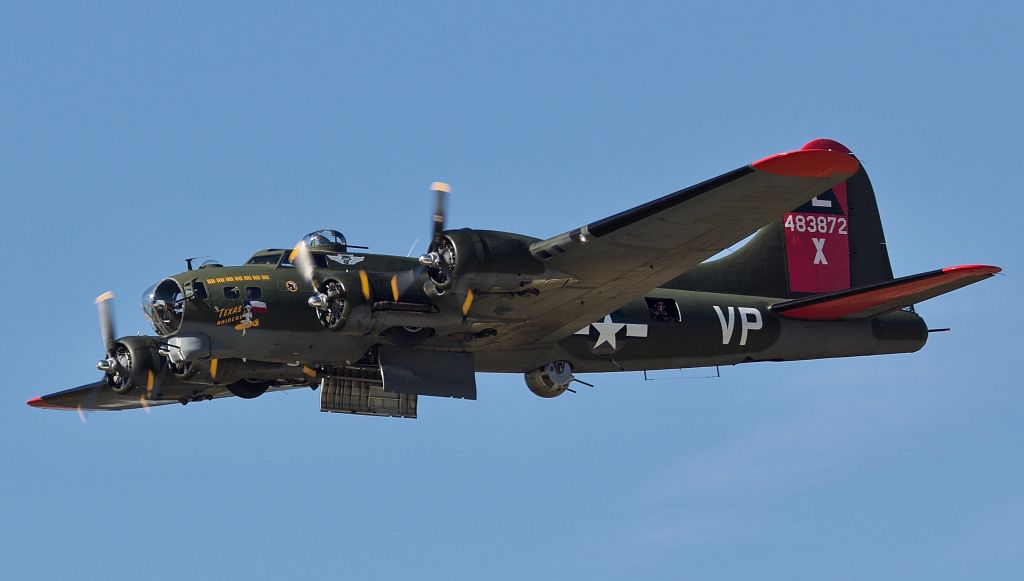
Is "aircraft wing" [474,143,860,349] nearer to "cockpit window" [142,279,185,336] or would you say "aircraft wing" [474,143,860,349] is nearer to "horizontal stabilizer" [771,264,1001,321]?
"horizontal stabilizer" [771,264,1001,321]

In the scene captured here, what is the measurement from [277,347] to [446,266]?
3195 millimetres

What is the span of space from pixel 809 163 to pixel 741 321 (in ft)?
23.9

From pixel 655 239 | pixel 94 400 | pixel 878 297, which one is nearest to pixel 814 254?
pixel 878 297

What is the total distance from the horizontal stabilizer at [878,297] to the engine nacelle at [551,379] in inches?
175

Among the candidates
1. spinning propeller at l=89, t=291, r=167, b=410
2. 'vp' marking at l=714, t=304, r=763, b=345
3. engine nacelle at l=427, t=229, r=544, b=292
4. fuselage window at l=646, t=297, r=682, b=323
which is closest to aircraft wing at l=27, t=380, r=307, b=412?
spinning propeller at l=89, t=291, r=167, b=410

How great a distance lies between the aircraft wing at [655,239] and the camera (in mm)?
21828

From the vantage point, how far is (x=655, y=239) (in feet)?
77.8

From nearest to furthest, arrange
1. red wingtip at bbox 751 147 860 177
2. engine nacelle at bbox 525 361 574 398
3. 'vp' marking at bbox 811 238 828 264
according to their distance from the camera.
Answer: red wingtip at bbox 751 147 860 177, engine nacelle at bbox 525 361 574 398, 'vp' marking at bbox 811 238 828 264

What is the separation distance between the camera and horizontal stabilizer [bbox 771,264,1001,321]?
26141 millimetres

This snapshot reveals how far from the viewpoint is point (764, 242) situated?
3011 centimetres

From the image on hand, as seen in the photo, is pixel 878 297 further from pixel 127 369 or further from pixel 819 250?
pixel 127 369

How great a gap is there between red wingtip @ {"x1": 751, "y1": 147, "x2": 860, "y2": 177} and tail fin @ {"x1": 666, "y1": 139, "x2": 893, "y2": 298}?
7.43 metres

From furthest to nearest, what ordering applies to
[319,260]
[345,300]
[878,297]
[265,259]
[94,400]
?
[94,400] < [878,297] < [265,259] < [319,260] < [345,300]

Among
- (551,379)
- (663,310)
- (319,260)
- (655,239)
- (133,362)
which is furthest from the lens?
(663,310)
